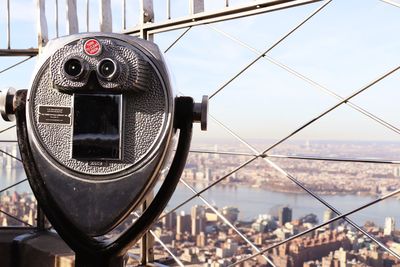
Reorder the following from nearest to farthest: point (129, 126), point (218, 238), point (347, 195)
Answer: point (129, 126)
point (347, 195)
point (218, 238)

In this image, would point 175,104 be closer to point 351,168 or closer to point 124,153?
point 124,153

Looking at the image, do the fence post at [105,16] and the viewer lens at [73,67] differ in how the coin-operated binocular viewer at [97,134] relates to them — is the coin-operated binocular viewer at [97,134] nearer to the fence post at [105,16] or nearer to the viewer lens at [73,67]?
the viewer lens at [73,67]

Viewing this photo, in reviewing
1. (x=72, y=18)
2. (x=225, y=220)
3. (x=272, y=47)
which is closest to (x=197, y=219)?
(x=225, y=220)

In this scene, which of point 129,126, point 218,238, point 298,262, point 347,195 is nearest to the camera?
point 129,126

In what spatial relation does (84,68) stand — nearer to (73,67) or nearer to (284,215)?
(73,67)

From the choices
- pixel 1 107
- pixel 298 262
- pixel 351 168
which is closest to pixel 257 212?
pixel 298 262

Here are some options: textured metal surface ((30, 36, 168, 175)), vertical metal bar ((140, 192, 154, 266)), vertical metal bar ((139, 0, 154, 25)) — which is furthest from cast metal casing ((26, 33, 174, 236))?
vertical metal bar ((140, 192, 154, 266))

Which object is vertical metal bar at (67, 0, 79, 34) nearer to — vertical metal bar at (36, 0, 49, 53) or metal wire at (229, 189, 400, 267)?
vertical metal bar at (36, 0, 49, 53)
